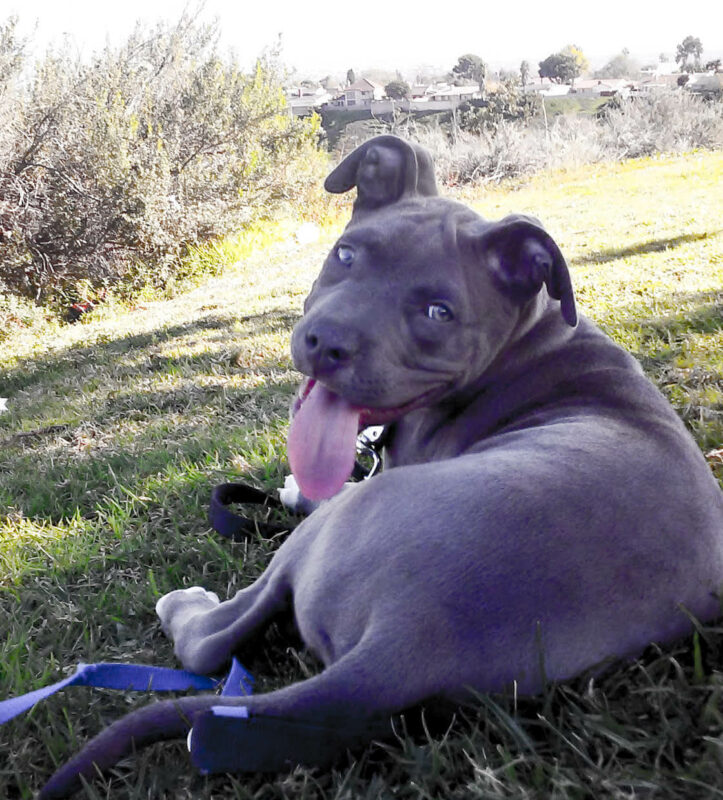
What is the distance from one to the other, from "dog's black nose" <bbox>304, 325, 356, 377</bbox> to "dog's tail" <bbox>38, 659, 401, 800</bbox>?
822mm

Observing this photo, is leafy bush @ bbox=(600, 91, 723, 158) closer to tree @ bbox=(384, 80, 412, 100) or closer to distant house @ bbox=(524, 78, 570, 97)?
distant house @ bbox=(524, 78, 570, 97)

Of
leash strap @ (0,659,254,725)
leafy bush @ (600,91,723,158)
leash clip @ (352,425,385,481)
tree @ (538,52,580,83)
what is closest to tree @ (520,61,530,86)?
tree @ (538,52,580,83)

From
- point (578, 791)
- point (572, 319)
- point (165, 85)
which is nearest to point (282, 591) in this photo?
point (578, 791)

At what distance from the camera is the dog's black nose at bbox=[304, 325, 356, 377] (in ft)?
7.12

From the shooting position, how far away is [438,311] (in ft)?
7.46

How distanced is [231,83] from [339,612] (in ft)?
41.9

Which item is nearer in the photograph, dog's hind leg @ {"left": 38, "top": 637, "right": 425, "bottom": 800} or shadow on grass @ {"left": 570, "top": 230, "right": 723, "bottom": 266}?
dog's hind leg @ {"left": 38, "top": 637, "right": 425, "bottom": 800}

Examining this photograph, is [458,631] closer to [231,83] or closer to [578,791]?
[578,791]

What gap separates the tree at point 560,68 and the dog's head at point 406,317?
45.8 m

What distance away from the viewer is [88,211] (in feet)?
34.6

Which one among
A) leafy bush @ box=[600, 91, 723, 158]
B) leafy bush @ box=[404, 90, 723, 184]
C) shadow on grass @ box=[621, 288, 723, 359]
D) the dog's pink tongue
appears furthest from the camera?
leafy bush @ box=[600, 91, 723, 158]

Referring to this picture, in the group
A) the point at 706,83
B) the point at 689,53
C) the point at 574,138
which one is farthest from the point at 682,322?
the point at 689,53

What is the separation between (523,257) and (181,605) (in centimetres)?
145

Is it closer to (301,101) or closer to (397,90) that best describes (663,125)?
(301,101)
